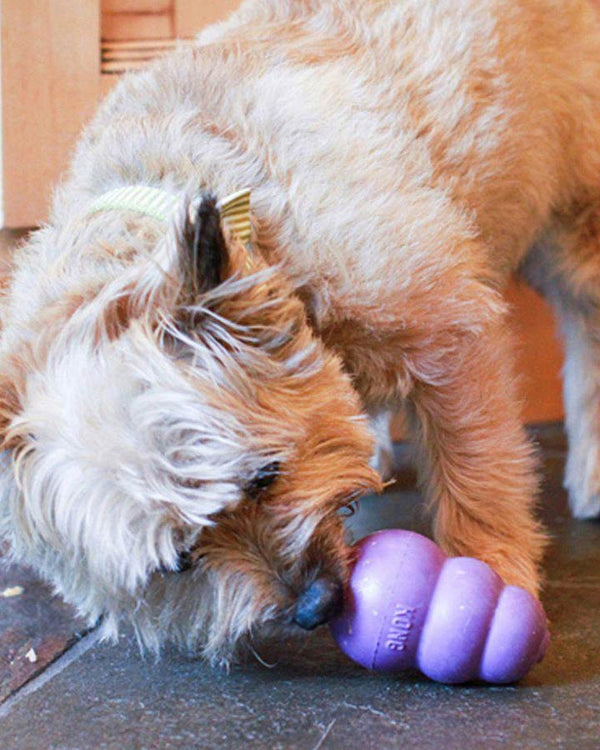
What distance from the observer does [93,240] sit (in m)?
1.82

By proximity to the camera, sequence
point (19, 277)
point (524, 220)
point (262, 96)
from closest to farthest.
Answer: point (19, 277)
point (262, 96)
point (524, 220)

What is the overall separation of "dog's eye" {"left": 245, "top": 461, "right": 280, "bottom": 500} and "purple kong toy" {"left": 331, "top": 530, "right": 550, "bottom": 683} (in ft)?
0.69

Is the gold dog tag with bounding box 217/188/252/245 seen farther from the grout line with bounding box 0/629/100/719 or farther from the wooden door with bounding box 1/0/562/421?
the wooden door with bounding box 1/0/562/421

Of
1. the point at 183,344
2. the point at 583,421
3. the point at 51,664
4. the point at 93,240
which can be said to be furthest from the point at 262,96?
the point at 583,421

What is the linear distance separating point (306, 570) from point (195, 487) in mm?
225

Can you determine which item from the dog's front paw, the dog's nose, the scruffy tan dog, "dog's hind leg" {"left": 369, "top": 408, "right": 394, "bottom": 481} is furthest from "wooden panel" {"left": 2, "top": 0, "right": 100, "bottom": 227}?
the dog's nose

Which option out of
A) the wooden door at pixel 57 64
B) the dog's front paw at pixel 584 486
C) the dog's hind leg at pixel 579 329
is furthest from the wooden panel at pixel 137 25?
the dog's front paw at pixel 584 486

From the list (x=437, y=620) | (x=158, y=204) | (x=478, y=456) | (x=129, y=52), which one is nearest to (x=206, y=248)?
(x=158, y=204)

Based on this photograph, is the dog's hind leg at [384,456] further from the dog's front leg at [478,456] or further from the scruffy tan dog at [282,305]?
the dog's front leg at [478,456]

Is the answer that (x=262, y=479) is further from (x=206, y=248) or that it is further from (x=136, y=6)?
(x=136, y=6)

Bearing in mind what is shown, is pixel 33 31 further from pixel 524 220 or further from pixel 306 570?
pixel 306 570

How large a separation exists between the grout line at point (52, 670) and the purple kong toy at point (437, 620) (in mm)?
585

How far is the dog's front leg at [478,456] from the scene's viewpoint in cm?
204

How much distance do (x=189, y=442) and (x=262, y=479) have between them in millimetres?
136
